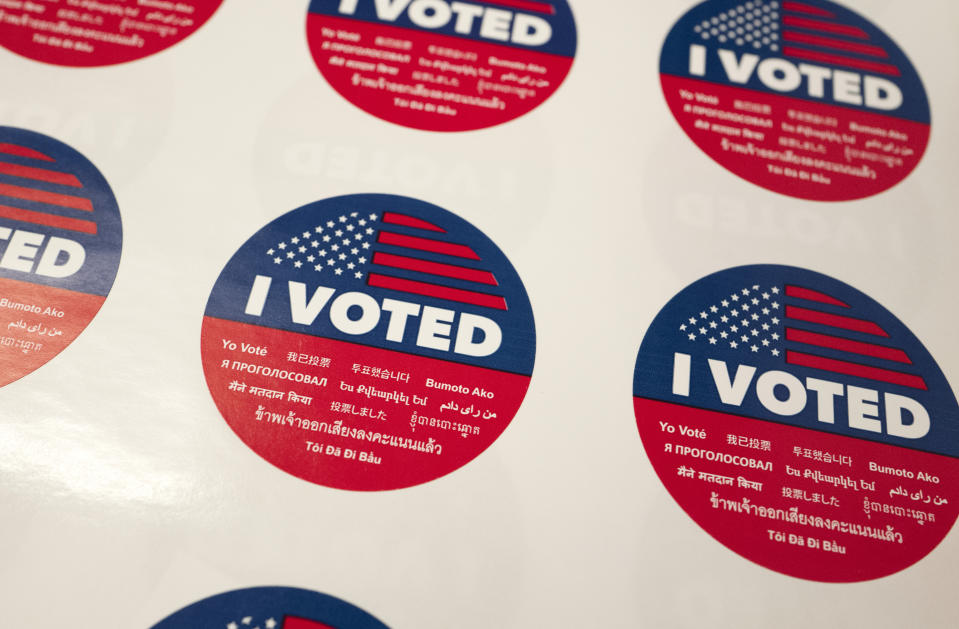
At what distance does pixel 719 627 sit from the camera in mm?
664

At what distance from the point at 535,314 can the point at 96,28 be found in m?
0.74

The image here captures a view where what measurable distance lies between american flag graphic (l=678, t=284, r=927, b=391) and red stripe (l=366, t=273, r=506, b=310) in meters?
0.23

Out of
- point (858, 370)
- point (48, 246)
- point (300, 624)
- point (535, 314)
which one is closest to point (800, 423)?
point (858, 370)

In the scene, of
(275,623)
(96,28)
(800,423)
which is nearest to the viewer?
(275,623)

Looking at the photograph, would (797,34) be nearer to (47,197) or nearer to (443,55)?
(443,55)

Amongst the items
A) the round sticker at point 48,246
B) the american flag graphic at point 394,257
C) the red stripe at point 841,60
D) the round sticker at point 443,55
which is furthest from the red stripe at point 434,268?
the red stripe at point 841,60

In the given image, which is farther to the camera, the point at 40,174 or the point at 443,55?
the point at 443,55

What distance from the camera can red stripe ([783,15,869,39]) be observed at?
3.35 feet

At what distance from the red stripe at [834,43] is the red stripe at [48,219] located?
0.99m

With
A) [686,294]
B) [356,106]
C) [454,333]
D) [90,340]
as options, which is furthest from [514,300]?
[90,340]

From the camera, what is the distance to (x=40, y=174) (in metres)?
0.85

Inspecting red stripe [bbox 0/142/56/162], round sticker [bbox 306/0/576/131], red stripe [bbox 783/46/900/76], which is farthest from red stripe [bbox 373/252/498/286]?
red stripe [bbox 783/46/900/76]

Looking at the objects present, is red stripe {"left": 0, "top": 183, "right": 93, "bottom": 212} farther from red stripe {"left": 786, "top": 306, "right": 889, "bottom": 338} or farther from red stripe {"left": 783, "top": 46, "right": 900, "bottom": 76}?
red stripe {"left": 783, "top": 46, "right": 900, "bottom": 76}

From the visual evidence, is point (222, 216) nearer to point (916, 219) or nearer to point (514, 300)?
point (514, 300)
